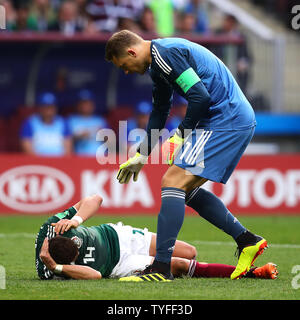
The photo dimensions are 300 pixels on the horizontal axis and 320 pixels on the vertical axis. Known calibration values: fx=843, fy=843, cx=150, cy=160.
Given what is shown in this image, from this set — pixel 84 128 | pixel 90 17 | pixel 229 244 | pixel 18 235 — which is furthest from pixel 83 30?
pixel 229 244

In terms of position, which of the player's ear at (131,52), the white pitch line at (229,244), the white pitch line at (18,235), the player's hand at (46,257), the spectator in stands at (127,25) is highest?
the spectator in stands at (127,25)

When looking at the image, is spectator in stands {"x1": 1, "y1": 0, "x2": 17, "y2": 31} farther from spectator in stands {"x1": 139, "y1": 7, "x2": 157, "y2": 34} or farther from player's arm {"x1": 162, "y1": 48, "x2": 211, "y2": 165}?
player's arm {"x1": 162, "y1": 48, "x2": 211, "y2": 165}

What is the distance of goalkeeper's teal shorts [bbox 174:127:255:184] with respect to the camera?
6621mm

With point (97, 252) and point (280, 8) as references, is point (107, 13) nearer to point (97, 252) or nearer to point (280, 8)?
point (280, 8)

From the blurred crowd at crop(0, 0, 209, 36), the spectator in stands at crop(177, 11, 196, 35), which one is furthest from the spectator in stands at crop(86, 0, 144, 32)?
the spectator in stands at crop(177, 11, 196, 35)

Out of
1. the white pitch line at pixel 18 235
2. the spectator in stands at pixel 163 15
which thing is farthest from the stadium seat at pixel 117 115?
the white pitch line at pixel 18 235

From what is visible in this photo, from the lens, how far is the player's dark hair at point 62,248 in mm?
6465

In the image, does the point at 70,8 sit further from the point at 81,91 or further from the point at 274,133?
the point at 274,133

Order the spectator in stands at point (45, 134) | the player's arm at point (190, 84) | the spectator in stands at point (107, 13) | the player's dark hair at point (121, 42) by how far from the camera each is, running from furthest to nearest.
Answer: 1. the spectator in stands at point (107, 13)
2. the spectator in stands at point (45, 134)
3. the player's dark hair at point (121, 42)
4. the player's arm at point (190, 84)

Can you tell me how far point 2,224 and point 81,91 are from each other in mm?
3984

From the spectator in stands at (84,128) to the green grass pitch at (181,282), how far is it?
11.2 feet

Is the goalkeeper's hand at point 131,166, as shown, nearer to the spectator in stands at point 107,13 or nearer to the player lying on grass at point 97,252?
the player lying on grass at point 97,252

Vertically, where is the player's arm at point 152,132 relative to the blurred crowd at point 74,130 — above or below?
above
